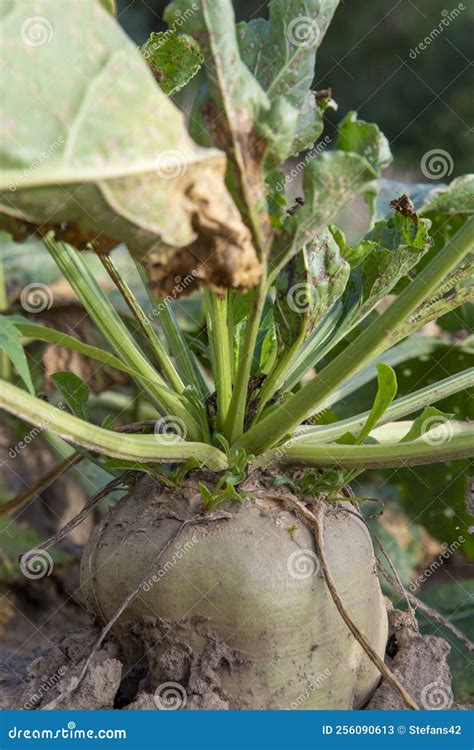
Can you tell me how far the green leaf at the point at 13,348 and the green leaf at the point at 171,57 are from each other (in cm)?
35

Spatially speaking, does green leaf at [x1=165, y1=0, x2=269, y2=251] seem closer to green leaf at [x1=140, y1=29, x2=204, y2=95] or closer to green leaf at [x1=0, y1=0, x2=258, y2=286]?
green leaf at [x1=0, y1=0, x2=258, y2=286]

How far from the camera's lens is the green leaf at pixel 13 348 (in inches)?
25.5

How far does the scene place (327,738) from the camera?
724 mm

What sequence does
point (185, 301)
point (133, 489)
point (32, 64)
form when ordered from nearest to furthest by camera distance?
point (32, 64) → point (133, 489) → point (185, 301)

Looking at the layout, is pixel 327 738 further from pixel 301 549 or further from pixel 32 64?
pixel 32 64

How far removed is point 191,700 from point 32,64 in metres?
0.57

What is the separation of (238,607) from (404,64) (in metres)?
3.12

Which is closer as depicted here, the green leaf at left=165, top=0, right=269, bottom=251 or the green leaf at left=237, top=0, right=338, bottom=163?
the green leaf at left=165, top=0, right=269, bottom=251

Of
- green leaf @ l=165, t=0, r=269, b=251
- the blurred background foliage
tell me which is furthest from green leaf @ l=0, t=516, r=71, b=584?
the blurred background foliage

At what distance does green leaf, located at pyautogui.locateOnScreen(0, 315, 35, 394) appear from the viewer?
0.65m

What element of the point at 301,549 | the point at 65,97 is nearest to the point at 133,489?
the point at 301,549

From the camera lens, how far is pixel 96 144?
528 millimetres

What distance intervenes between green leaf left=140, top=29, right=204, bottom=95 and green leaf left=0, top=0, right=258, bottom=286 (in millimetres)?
332

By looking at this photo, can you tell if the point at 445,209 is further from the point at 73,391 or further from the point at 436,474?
the point at 436,474
